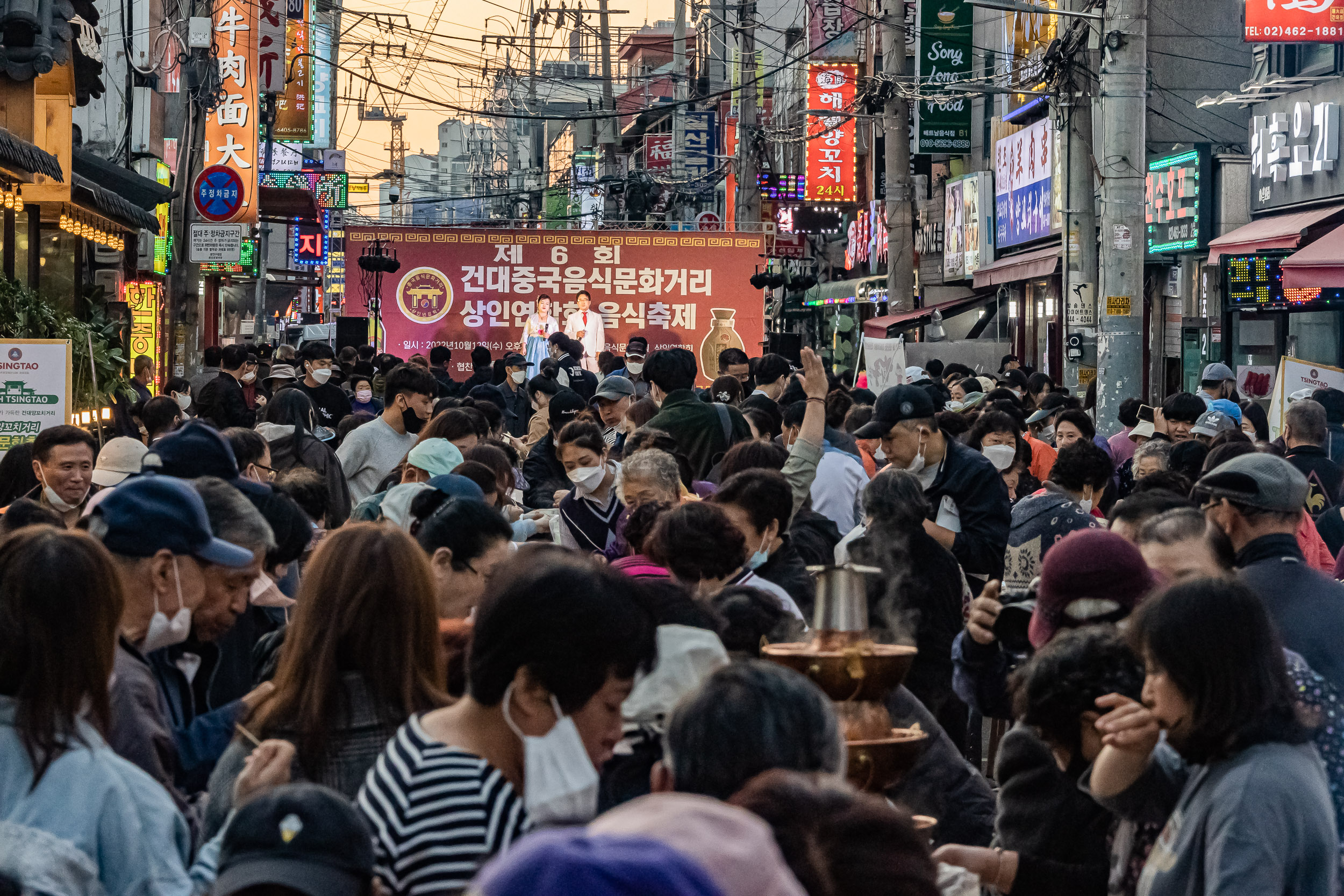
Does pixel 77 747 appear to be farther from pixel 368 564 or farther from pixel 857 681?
pixel 857 681

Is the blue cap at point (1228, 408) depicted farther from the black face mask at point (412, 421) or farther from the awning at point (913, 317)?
the awning at point (913, 317)

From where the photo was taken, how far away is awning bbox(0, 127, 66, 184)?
12844mm

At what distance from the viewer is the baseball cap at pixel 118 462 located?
279 inches

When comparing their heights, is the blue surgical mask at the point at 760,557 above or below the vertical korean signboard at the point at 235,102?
below

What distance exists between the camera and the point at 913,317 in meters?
27.6

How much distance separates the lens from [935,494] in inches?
293

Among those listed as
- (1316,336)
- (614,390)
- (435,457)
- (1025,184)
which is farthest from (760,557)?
(1025,184)

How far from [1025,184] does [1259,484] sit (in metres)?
26.8

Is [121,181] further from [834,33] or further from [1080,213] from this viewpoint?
[834,33]

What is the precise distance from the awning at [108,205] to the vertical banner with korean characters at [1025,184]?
15.5 m

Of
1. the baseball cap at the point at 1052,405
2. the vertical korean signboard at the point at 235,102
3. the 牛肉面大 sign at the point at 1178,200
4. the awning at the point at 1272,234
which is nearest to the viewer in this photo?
the baseball cap at the point at 1052,405

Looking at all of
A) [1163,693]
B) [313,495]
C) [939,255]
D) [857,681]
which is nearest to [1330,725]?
[1163,693]

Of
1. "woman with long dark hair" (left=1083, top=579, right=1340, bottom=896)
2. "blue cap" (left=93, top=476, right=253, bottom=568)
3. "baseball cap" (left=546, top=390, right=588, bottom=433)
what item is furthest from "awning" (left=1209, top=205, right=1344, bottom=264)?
"blue cap" (left=93, top=476, right=253, bottom=568)

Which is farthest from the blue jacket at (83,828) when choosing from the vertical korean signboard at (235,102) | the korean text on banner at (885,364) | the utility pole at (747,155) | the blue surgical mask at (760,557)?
the utility pole at (747,155)
